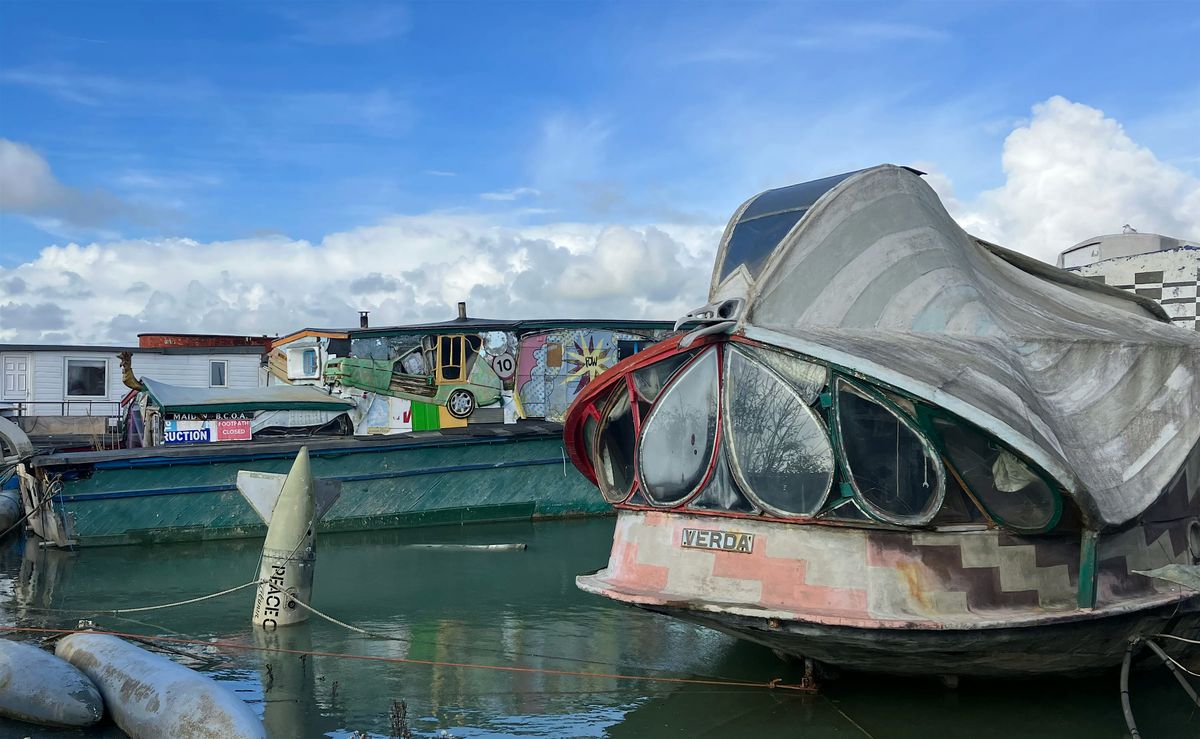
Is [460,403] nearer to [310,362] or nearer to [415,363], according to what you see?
[415,363]

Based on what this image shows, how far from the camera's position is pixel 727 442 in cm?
891

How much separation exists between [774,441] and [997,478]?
1.85 metres

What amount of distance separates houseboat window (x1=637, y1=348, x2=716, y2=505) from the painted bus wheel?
63.4ft

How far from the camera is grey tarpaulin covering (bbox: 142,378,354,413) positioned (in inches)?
961

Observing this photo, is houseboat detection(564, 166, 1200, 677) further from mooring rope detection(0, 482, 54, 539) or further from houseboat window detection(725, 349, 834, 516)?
mooring rope detection(0, 482, 54, 539)

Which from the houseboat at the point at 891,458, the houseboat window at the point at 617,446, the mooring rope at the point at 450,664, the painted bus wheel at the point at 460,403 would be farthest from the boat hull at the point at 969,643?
the painted bus wheel at the point at 460,403

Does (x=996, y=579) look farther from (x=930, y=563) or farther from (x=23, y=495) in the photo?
(x=23, y=495)

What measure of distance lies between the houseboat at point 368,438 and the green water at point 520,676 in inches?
138

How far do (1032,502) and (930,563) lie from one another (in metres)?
0.96

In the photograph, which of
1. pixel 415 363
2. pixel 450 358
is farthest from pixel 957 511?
pixel 415 363

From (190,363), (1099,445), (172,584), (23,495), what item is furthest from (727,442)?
(190,363)

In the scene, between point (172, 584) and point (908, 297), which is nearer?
point (908, 297)

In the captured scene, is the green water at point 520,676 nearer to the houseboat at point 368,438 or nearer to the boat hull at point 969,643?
the boat hull at point 969,643

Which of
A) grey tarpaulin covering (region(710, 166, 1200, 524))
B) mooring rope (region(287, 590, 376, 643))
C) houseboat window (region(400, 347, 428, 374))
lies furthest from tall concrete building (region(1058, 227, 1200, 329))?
houseboat window (region(400, 347, 428, 374))
